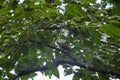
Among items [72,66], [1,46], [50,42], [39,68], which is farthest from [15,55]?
[72,66]

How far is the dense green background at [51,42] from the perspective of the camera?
2532 mm

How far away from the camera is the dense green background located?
253 centimetres

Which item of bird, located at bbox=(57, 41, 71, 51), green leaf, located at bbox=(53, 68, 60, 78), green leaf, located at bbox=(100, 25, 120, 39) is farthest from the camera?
green leaf, located at bbox=(53, 68, 60, 78)

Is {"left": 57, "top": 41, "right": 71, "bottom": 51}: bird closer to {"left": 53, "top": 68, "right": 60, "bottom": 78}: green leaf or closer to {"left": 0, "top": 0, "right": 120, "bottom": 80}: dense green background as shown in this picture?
{"left": 0, "top": 0, "right": 120, "bottom": 80}: dense green background

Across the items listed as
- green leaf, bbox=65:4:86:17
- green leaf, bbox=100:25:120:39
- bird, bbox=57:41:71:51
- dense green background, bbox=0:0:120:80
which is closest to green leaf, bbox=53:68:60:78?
dense green background, bbox=0:0:120:80

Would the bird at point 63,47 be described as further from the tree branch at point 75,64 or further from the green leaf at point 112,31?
the green leaf at point 112,31

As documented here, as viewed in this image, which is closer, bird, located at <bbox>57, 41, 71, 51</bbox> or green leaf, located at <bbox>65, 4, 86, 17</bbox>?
green leaf, located at <bbox>65, 4, 86, 17</bbox>

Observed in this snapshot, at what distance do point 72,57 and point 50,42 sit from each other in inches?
19.5

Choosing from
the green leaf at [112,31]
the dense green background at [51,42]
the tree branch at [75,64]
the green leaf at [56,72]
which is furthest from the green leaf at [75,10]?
the green leaf at [56,72]

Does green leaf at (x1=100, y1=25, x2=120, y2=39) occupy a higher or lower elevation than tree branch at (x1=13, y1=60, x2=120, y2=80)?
higher

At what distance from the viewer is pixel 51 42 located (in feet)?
10.6

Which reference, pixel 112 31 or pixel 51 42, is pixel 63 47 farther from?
pixel 112 31

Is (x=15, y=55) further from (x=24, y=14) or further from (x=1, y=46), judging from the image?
(x=24, y=14)

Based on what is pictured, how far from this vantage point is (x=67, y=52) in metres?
3.50
